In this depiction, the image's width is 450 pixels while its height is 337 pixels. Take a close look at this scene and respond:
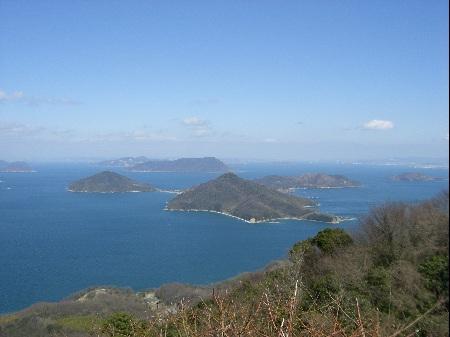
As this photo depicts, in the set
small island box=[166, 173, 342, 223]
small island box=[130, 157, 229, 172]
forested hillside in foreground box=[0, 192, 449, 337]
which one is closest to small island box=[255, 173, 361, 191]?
small island box=[166, 173, 342, 223]

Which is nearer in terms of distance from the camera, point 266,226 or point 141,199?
point 266,226

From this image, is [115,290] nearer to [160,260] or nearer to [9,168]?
[160,260]

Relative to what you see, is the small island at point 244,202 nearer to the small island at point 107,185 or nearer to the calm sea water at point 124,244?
the calm sea water at point 124,244

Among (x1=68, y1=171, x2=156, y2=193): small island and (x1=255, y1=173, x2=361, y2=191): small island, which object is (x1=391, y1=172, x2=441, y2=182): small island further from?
(x1=68, y1=171, x2=156, y2=193): small island

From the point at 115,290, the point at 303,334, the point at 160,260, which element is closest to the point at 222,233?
the point at 160,260

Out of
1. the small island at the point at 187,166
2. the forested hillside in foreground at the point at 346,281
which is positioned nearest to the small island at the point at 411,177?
the forested hillside in foreground at the point at 346,281
